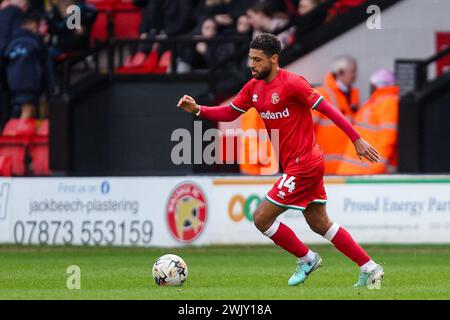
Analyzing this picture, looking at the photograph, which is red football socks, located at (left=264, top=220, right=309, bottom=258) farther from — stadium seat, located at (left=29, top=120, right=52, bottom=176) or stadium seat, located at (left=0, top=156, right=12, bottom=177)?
stadium seat, located at (left=29, top=120, right=52, bottom=176)

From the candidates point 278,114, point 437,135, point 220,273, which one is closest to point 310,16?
point 437,135

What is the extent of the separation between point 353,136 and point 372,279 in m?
1.42

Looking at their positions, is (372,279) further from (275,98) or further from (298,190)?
(275,98)

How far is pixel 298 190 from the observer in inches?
560

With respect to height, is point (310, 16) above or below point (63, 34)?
above

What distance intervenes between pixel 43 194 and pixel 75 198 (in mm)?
587

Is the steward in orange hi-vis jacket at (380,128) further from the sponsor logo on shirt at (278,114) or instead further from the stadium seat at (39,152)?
the sponsor logo on shirt at (278,114)

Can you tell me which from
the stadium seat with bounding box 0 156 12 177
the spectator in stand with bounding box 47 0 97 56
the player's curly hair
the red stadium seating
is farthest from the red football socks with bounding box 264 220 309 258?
the red stadium seating

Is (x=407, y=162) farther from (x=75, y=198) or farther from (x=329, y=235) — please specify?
(x=329, y=235)

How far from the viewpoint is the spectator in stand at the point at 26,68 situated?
27.0 m

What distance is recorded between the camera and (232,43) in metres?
25.7
